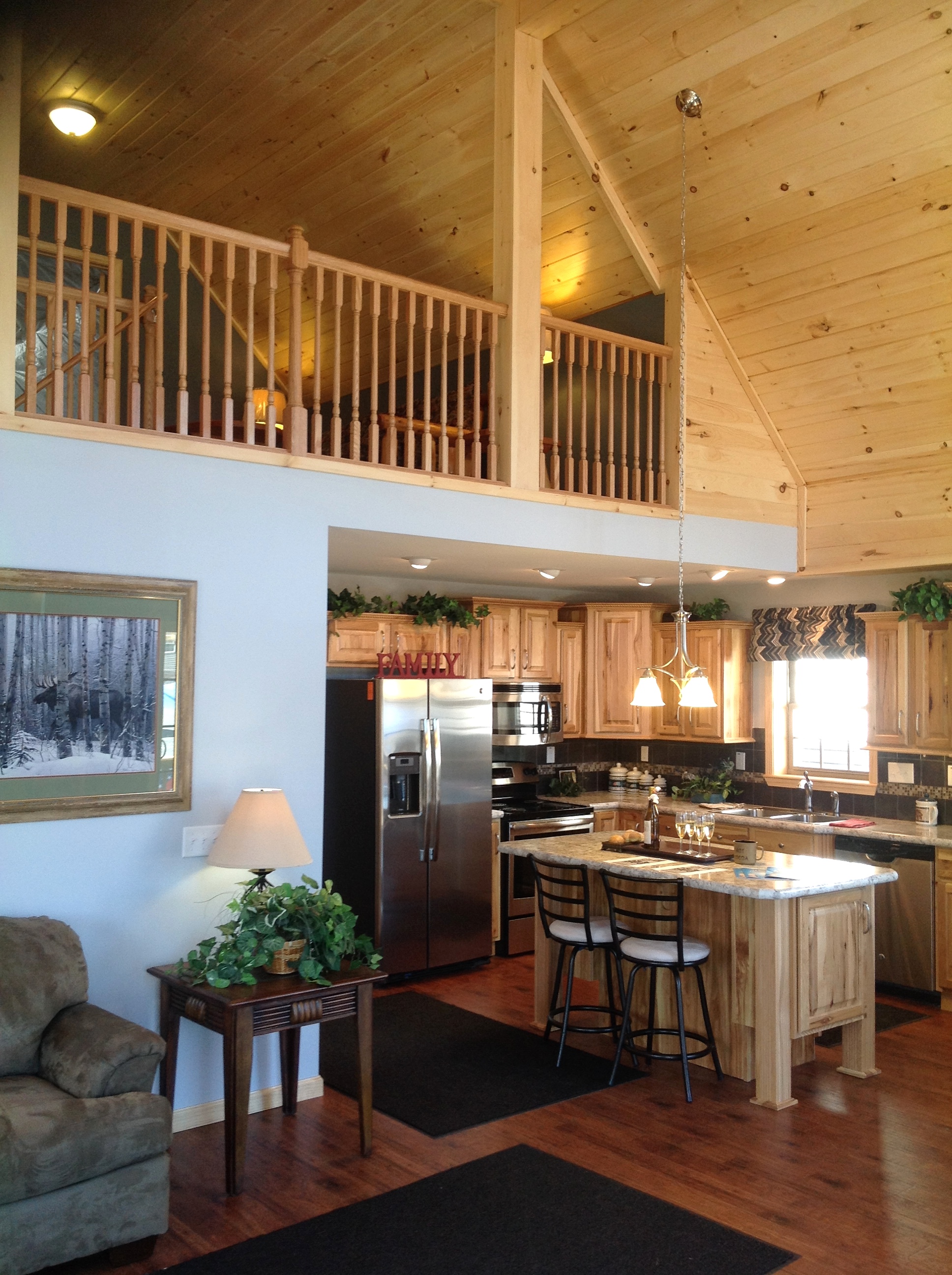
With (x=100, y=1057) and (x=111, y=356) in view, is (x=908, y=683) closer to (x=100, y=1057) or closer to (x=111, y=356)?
(x=111, y=356)

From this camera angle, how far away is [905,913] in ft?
20.7

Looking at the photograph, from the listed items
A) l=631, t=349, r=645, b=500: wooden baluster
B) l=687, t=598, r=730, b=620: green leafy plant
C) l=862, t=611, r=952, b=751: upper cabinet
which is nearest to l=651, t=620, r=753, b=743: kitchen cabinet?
l=687, t=598, r=730, b=620: green leafy plant

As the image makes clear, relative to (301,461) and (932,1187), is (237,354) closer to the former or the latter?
(301,461)

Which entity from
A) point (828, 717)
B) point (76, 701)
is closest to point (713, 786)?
point (828, 717)

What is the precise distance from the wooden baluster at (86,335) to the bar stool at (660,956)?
3.01 metres

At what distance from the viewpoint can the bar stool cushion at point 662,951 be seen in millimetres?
4832

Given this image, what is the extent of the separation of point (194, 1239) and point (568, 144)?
19.2 ft

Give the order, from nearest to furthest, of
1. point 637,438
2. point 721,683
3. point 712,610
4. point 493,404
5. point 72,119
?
point 493,404 < point 637,438 < point 72,119 < point 721,683 < point 712,610

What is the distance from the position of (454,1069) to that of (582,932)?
876mm

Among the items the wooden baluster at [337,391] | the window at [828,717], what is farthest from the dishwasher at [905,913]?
the wooden baluster at [337,391]

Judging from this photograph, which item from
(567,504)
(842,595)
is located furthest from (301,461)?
(842,595)

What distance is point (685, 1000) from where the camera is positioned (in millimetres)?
5262

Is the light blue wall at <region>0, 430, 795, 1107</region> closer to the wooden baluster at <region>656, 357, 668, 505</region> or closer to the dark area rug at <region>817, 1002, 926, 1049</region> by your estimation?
the wooden baluster at <region>656, 357, 668, 505</region>

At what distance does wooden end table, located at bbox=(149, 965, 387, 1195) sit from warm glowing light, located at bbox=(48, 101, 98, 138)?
4903 mm
